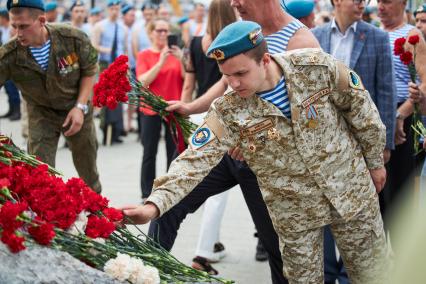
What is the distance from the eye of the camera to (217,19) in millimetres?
6539

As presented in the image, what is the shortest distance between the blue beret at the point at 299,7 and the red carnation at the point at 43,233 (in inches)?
136

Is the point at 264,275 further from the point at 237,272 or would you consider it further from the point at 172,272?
the point at 172,272

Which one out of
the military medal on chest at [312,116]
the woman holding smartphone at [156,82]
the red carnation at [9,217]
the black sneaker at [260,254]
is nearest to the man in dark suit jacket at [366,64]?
the black sneaker at [260,254]

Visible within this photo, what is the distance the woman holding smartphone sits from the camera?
9031 millimetres

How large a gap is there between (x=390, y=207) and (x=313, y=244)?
7.32 ft

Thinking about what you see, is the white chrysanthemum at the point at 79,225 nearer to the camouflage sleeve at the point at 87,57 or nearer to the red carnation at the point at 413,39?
the red carnation at the point at 413,39

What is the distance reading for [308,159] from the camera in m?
4.02

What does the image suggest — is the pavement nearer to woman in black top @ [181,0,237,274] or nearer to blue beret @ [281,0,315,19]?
woman in black top @ [181,0,237,274]

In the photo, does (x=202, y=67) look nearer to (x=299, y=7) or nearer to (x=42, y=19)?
(x=299, y=7)

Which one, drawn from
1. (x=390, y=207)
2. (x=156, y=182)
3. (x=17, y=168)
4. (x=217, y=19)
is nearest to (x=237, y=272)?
(x=390, y=207)

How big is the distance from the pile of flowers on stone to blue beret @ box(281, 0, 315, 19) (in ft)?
9.74

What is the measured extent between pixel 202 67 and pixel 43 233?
4.24 meters

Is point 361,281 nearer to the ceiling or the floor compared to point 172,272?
nearer to the floor

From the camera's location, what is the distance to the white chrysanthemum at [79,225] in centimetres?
341
